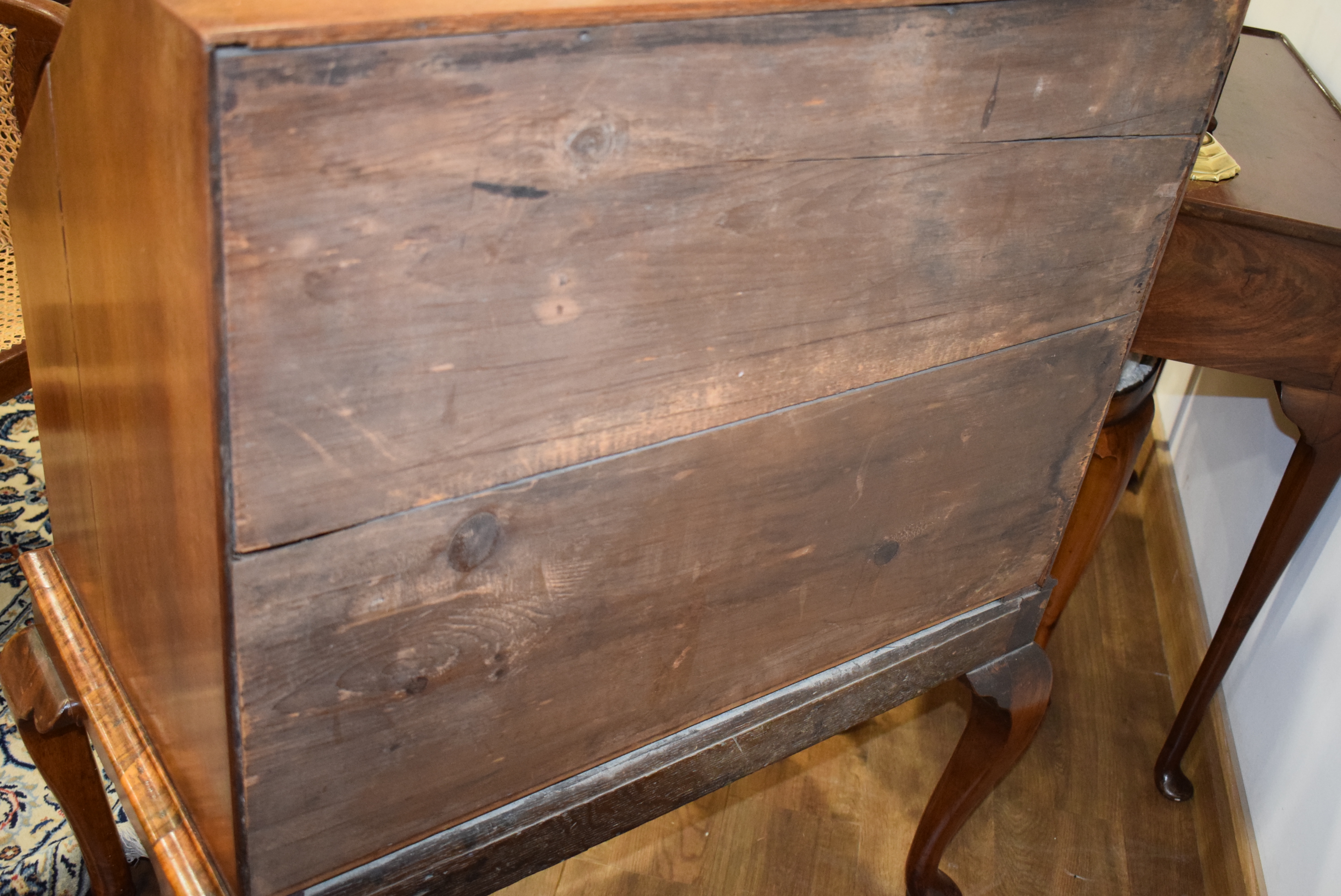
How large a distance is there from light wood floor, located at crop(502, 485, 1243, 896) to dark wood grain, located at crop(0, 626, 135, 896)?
16.4 inches

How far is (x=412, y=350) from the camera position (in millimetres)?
443

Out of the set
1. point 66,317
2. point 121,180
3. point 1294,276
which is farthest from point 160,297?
point 1294,276

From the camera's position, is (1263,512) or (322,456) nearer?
(322,456)

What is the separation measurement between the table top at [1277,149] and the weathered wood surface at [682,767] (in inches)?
15.9

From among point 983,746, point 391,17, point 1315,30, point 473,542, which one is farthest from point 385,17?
point 1315,30

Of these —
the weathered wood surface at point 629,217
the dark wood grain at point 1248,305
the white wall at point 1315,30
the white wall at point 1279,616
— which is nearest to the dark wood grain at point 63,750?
the weathered wood surface at point 629,217

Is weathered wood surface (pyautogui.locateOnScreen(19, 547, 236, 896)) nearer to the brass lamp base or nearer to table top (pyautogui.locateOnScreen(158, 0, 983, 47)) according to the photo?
table top (pyautogui.locateOnScreen(158, 0, 983, 47))

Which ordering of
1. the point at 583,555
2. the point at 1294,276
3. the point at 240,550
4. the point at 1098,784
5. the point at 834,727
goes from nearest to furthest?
1. the point at 240,550
2. the point at 583,555
3. the point at 834,727
4. the point at 1294,276
5. the point at 1098,784

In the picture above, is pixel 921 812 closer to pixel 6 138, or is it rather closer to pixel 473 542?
pixel 473 542

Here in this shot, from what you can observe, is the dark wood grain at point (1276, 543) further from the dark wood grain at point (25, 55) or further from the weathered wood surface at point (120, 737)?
the dark wood grain at point (25, 55)

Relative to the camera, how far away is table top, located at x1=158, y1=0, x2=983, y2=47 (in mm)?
357

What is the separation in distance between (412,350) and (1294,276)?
0.86 meters

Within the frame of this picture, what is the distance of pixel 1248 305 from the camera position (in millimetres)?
1009

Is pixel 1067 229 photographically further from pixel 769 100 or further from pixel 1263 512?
pixel 1263 512
